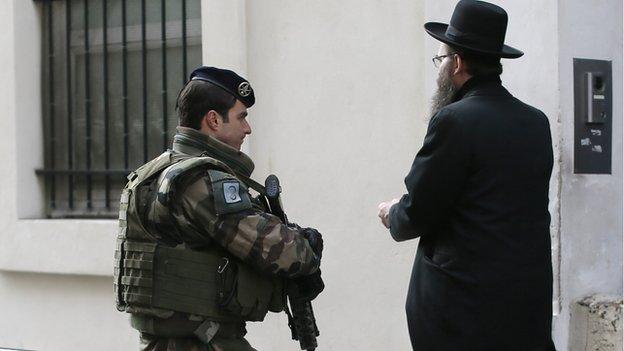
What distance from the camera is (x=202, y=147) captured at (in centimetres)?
365

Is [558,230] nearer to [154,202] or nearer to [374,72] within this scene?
[374,72]

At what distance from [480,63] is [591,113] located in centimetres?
142

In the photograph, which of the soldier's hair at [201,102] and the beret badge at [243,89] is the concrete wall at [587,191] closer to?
the beret badge at [243,89]

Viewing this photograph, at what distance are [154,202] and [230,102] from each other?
43 centimetres

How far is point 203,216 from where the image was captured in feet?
11.4

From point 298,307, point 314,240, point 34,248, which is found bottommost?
point 34,248

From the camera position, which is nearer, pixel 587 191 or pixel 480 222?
pixel 480 222

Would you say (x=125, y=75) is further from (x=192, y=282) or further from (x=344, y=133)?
(x=192, y=282)

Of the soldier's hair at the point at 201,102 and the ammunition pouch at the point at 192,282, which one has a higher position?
the soldier's hair at the point at 201,102

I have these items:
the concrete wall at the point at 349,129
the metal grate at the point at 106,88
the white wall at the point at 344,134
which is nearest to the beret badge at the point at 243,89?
the concrete wall at the point at 349,129

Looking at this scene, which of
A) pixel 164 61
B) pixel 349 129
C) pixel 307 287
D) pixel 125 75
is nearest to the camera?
pixel 307 287

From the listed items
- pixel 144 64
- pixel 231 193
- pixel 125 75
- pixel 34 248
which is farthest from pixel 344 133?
pixel 231 193

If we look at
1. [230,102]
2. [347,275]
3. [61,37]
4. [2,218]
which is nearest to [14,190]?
[2,218]

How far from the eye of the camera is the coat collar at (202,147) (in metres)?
3.65
